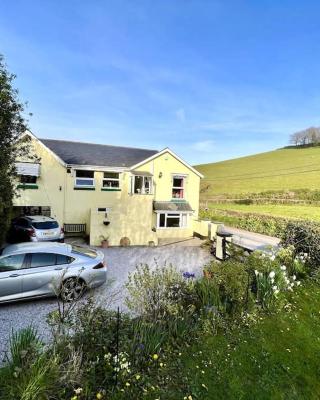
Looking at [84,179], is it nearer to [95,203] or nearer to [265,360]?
[95,203]

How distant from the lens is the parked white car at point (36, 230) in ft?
47.0

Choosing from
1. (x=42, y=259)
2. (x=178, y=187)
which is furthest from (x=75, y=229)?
(x=42, y=259)

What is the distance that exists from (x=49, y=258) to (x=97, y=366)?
15.7ft

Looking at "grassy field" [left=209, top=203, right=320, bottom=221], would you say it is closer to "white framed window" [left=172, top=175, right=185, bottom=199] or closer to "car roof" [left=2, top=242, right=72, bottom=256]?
"white framed window" [left=172, top=175, right=185, bottom=199]

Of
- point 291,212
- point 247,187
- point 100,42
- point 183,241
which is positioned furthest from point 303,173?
point 100,42

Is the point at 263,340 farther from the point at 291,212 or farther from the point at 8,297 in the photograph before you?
the point at 291,212

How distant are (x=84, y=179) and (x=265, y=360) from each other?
17.6 m

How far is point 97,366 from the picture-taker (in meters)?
4.32

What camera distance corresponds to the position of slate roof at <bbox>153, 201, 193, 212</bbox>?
21.9 metres

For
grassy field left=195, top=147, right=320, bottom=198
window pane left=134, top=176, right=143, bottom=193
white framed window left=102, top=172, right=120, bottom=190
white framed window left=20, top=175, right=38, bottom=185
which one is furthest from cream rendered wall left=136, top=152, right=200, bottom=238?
grassy field left=195, top=147, right=320, bottom=198

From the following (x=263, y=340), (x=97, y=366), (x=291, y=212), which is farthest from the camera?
(x=291, y=212)

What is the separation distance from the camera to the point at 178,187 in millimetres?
23703

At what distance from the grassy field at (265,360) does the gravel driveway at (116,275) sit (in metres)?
2.29

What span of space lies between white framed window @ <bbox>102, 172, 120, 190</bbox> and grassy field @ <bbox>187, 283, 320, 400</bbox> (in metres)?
16.3
